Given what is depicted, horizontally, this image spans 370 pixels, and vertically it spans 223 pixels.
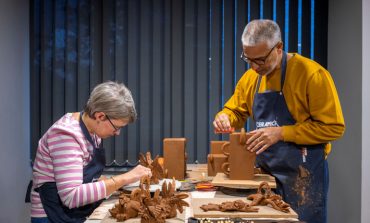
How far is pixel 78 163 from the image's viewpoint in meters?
1.90

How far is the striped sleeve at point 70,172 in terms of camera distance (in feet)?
6.14

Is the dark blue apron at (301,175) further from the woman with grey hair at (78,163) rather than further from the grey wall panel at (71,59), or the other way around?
the grey wall panel at (71,59)

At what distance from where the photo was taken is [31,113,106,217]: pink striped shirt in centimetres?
187

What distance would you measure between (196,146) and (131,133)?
601mm

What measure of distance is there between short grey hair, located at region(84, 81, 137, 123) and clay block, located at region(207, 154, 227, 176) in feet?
2.71

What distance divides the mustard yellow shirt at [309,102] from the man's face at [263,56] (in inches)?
2.7

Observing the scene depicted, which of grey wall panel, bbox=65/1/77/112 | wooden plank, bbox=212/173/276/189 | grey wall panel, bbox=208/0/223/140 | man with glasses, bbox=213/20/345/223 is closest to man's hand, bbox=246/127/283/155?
man with glasses, bbox=213/20/345/223

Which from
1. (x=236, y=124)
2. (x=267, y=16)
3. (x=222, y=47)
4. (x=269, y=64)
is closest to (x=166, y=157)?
(x=236, y=124)

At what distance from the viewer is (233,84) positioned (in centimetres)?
416

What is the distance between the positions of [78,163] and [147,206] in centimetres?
38

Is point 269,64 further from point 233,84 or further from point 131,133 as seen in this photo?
point 131,133

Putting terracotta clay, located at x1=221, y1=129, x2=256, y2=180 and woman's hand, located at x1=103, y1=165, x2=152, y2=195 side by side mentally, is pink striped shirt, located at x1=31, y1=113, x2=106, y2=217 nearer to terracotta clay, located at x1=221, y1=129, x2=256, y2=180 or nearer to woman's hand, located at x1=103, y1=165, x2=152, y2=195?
woman's hand, located at x1=103, y1=165, x2=152, y2=195
